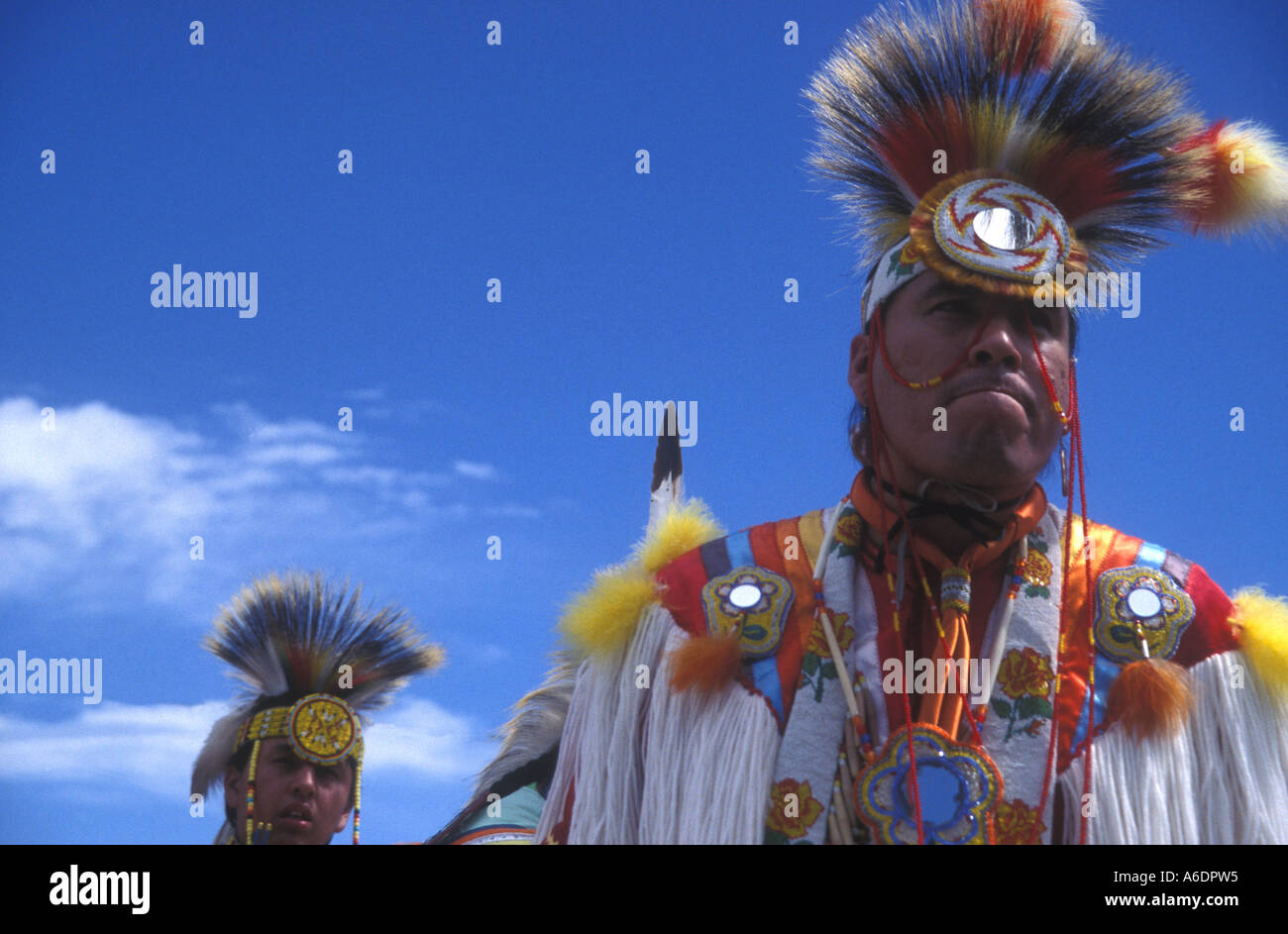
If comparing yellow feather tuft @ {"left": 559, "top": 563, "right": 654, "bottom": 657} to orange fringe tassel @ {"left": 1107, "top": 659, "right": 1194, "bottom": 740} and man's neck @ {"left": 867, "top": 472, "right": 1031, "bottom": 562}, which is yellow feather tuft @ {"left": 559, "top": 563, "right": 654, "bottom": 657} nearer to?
man's neck @ {"left": 867, "top": 472, "right": 1031, "bottom": 562}

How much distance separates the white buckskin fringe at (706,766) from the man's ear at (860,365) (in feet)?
2.68

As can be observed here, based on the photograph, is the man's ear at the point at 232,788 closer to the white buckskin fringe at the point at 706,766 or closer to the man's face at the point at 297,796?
the man's face at the point at 297,796

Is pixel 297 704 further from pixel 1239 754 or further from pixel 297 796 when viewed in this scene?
pixel 1239 754

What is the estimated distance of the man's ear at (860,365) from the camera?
4141 millimetres

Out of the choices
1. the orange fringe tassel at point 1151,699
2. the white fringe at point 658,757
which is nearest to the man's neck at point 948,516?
the orange fringe tassel at point 1151,699

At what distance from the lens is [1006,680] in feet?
12.6

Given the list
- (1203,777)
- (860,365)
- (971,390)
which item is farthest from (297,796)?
(1203,777)

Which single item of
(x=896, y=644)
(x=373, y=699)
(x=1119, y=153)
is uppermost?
(x=1119, y=153)

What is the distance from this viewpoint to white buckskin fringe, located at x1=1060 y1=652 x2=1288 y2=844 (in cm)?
367
